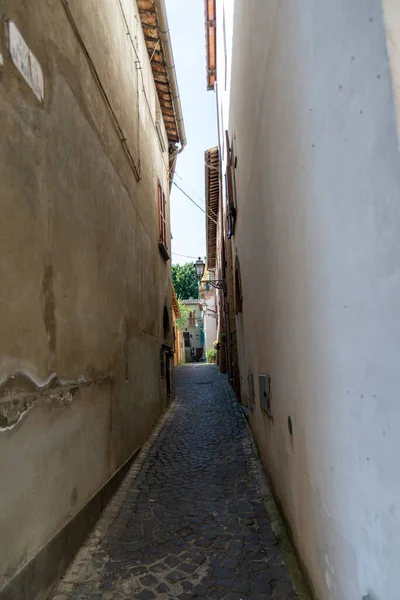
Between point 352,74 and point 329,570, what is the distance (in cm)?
229

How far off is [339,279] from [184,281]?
4489cm

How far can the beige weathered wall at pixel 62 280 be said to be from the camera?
2.49 metres

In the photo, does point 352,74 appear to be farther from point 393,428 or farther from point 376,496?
point 376,496

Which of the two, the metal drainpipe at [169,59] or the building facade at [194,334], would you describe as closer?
the metal drainpipe at [169,59]

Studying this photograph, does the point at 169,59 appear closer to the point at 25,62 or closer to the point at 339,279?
the point at 25,62

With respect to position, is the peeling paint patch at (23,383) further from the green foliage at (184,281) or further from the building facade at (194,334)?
the green foliage at (184,281)

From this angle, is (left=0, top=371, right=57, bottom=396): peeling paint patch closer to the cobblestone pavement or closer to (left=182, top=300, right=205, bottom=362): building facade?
the cobblestone pavement

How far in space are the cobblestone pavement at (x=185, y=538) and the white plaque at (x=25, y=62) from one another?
136 inches

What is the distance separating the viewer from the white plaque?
2.64m

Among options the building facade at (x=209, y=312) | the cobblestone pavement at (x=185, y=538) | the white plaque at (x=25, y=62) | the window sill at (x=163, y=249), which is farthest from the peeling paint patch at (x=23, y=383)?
the building facade at (x=209, y=312)

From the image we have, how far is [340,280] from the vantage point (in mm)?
1796

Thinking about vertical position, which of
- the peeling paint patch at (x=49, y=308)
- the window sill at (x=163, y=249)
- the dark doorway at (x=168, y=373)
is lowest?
the dark doorway at (x=168, y=373)

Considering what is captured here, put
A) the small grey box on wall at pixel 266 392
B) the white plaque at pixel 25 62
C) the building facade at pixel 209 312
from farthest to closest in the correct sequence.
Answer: the building facade at pixel 209 312
the small grey box on wall at pixel 266 392
the white plaque at pixel 25 62

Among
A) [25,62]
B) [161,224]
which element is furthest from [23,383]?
[161,224]
